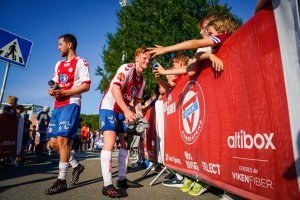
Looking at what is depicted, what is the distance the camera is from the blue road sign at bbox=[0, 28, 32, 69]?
4.59 metres

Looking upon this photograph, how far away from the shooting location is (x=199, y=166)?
2.69 metres

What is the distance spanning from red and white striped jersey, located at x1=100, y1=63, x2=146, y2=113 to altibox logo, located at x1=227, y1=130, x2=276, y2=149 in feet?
6.14

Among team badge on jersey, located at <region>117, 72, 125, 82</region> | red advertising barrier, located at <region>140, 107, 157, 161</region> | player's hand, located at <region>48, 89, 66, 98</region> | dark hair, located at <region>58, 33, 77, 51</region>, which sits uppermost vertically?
dark hair, located at <region>58, 33, 77, 51</region>

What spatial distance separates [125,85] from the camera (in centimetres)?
360

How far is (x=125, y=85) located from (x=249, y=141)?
221 cm

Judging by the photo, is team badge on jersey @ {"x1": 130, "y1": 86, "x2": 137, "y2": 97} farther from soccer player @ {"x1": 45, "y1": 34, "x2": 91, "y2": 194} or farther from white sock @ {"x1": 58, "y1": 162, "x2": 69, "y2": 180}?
white sock @ {"x1": 58, "y1": 162, "x2": 69, "y2": 180}

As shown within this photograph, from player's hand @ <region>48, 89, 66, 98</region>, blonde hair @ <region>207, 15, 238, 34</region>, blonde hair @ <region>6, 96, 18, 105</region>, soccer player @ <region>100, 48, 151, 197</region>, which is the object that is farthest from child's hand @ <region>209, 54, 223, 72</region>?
blonde hair @ <region>6, 96, 18, 105</region>

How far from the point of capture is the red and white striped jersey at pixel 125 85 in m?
3.44

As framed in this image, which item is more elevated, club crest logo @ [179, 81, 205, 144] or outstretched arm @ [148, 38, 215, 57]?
outstretched arm @ [148, 38, 215, 57]

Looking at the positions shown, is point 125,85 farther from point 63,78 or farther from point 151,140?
point 151,140

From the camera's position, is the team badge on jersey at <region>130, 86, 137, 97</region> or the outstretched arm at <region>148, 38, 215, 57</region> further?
the team badge on jersey at <region>130, 86, 137, 97</region>

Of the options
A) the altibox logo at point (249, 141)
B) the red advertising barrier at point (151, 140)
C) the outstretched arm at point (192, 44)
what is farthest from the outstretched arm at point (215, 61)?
the red advertising barrier at point (151, 140)

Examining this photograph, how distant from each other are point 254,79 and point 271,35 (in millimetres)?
338

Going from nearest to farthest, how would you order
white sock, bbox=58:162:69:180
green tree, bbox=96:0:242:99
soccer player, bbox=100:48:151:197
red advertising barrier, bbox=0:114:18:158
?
soccer player, bbox=100:48:151:197, white sock, bbox=58:162:69:180, red advertising barrier, bbox=0:114:18:158, green tree, bbox=96:0:242:99
